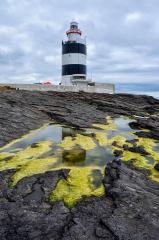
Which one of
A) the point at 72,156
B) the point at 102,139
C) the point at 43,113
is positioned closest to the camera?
the point at 72,156

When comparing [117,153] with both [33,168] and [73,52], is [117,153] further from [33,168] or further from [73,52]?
[73,52]

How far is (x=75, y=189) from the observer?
36.6 ft

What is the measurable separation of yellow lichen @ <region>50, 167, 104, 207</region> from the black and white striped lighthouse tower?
169ft

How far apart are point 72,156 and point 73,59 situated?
167 ft

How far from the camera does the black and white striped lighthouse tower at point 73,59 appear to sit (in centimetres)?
6431

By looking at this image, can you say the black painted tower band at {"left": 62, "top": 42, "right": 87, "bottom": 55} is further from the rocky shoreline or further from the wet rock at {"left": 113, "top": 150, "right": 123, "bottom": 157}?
the rocky shoreline

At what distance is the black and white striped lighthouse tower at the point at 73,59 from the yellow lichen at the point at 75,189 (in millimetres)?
51409

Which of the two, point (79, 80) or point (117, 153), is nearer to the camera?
point (117, 153)

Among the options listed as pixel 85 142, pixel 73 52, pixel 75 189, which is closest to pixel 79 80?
pixel 73 52

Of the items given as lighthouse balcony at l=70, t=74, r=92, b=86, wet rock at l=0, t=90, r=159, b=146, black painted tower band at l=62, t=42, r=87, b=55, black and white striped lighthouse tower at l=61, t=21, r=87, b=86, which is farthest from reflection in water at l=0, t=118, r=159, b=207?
black painted tower band at l=62, t=42, r=87, b=55

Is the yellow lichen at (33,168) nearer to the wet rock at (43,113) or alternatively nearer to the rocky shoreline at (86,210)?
the rocky shoreline at (86,210)

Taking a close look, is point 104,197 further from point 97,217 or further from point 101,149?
point 101,149

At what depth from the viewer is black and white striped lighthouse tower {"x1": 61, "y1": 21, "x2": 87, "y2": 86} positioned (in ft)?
211

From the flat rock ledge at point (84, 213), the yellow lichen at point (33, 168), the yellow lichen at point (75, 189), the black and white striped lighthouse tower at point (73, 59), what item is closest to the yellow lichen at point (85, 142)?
the yellow lichen at point (33, 168)
